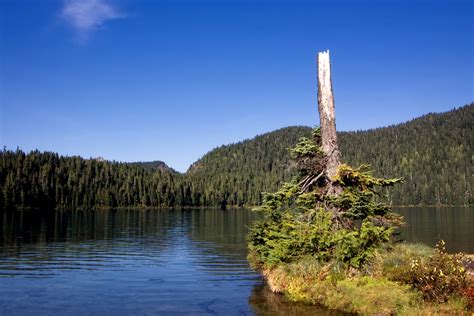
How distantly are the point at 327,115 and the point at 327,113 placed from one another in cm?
12

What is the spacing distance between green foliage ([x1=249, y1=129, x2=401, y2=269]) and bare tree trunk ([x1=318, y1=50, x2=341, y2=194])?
63 centimetres

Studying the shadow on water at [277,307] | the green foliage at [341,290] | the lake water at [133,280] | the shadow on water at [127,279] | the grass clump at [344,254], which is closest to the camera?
the grass clump at [344,254]

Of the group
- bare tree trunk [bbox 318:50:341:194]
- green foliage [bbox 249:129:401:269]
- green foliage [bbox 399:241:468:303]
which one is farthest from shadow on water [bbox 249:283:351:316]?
bare tree trunk [bbox 318:50:341:194]

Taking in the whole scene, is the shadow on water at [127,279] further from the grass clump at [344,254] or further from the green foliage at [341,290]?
the grass clump at [344,254]

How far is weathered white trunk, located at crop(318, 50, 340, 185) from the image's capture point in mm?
27281

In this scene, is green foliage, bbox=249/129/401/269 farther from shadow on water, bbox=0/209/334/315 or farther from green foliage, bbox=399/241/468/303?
green foliage, bbox=399/241/468/303

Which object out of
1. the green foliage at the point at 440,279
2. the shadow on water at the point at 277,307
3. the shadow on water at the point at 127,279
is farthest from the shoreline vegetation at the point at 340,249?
the shadow on water at the point at 127,279

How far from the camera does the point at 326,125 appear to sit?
2753 cm

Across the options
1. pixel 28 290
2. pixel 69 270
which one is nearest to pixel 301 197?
pixel 28 290

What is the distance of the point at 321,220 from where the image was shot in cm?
2533

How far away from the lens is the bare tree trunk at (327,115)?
27266 mm

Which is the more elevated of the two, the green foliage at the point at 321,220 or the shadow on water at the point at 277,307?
the green foliage at the point at 321,220

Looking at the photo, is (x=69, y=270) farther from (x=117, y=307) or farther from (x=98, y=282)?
(x=117, y=307)

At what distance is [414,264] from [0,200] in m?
191
